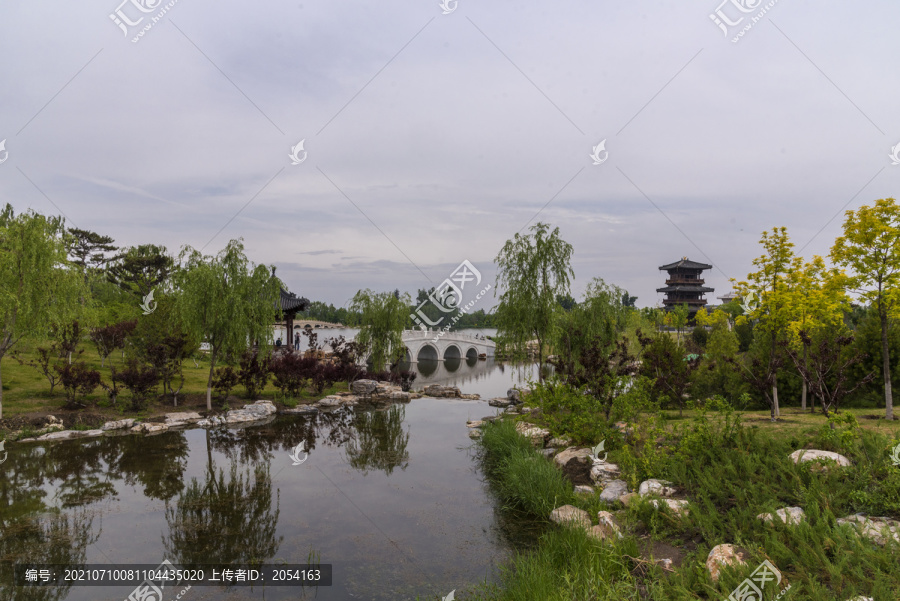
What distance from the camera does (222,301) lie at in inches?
612

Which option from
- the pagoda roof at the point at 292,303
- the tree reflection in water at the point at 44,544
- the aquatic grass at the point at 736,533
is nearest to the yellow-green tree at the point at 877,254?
the aquatic grass at the point at 736,533

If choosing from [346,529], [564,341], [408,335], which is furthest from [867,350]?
[408,335]


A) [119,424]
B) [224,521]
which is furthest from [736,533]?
[119,424]

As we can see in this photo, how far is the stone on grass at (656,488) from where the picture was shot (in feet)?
24.2

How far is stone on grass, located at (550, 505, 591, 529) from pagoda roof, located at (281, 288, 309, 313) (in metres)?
22.2

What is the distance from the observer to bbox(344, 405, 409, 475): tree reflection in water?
1161cm

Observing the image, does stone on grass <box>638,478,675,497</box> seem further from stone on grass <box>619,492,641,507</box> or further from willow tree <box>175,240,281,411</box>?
willow tree <box>175,240,281,411</box>

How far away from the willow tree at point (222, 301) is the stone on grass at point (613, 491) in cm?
1225

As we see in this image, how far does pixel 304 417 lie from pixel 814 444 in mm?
14460

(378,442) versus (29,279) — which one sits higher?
(29,279)

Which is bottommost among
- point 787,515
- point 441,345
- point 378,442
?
point 378,442

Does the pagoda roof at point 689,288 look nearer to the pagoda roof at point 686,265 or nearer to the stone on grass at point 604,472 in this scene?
the pagoda roof at point 686,265

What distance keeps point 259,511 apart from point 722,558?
6.90 meters

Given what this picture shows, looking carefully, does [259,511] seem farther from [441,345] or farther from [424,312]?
[424,312]
